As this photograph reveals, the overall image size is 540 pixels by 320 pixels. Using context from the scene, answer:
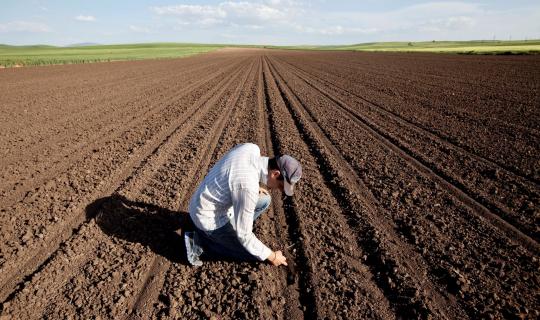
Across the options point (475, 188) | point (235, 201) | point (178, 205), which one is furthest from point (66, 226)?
point (475, 188)

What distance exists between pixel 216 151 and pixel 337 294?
5.04 m

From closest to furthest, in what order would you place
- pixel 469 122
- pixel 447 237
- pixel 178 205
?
pixel 447 237
pixel 178 205
pixel 469 122

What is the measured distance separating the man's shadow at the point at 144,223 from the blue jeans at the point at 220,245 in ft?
0.93

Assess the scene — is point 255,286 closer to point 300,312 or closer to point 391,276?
point 300,312

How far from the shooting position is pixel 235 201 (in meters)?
3.39

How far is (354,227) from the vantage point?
16.4 feet

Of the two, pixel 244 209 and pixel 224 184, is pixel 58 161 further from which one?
pixel 244 209

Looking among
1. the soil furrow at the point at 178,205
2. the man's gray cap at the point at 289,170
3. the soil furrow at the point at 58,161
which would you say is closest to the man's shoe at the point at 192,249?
the soil furrow at the point at 178,205

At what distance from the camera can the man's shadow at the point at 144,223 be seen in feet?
14.8

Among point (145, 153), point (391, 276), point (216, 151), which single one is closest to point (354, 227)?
point (391, 276)

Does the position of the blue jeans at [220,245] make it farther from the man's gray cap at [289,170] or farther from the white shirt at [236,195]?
the man's gray cap at [289,170]

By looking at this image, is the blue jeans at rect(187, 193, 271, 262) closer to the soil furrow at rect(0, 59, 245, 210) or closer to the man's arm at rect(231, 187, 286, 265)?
the man's arm at rect(231, 187, 286, 265)

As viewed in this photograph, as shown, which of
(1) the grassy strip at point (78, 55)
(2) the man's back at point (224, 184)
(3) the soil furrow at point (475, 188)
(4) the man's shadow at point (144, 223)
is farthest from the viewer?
(1) the grassy strip at point (78, 55)

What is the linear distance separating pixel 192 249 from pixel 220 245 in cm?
32
